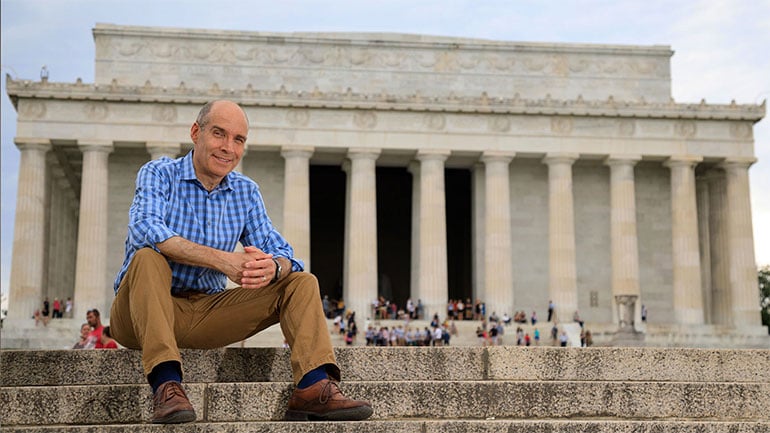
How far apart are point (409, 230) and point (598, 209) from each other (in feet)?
59.3

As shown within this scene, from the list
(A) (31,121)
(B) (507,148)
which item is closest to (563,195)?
(B) (507,148)

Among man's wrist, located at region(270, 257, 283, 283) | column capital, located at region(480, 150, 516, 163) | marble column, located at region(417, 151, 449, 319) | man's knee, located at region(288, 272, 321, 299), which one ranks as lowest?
man's knee, located at region(288, 272, 321, 299)

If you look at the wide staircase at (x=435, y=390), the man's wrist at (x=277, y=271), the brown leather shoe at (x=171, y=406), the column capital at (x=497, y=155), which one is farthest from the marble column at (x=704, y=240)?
the brown leather shoe at (x=171, y=406)

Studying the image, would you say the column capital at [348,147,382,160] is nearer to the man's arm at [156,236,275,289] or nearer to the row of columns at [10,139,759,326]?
the row of columns at [10,139,759,326]

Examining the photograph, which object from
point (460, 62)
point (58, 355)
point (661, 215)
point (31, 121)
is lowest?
point (58, 355)

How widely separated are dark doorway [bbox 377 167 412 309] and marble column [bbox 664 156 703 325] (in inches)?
779

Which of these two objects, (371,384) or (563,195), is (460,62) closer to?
(563,195)

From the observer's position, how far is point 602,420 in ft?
30.4

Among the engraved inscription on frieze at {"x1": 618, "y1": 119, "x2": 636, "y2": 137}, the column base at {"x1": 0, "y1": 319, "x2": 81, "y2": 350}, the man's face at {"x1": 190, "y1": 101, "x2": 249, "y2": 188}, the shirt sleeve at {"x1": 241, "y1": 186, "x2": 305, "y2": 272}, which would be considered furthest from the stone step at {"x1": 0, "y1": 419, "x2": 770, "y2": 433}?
the engraved inscription on frieze at {"x1": 618, "y1": 119, "x2": 636, "y2": 137}

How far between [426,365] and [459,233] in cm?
6081

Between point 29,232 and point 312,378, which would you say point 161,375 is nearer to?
point 312,378

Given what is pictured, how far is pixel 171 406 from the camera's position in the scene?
7738mm

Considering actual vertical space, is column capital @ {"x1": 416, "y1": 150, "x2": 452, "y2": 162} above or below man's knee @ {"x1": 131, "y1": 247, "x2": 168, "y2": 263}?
above

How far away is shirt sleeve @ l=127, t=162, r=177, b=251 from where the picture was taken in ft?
28.0
